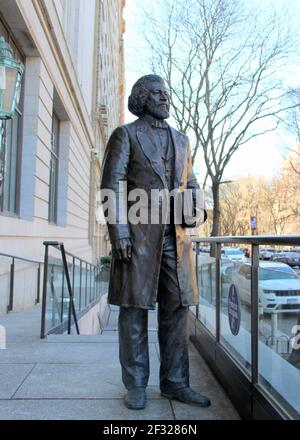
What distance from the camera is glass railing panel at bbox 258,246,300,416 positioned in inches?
105

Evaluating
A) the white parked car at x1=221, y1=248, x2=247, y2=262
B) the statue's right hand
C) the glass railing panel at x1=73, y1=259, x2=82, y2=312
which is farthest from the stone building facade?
the white parked car at x1=221, y1=248, x2=247, y2=262

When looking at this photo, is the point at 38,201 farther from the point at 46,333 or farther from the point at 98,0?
the point at 98,0

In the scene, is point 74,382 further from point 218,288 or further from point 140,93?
point 140,93

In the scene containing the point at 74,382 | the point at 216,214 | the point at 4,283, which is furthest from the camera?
the point at 216,214

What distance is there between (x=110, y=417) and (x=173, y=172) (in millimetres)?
1695

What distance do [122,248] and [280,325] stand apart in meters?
1.10

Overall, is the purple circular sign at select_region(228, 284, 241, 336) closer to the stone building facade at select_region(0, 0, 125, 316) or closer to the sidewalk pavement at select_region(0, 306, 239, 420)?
the sidewalk pavement at select_region(0, 306, 239, 420)

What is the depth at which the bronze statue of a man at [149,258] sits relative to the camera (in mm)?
3297

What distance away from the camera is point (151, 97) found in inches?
139

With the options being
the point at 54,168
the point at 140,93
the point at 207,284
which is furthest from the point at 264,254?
the point at 54,168

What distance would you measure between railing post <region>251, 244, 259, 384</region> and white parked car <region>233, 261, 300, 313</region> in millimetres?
38

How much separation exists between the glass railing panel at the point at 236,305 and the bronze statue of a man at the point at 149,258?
1.23 feet

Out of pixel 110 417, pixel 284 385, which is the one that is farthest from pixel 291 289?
pixel 110 417
